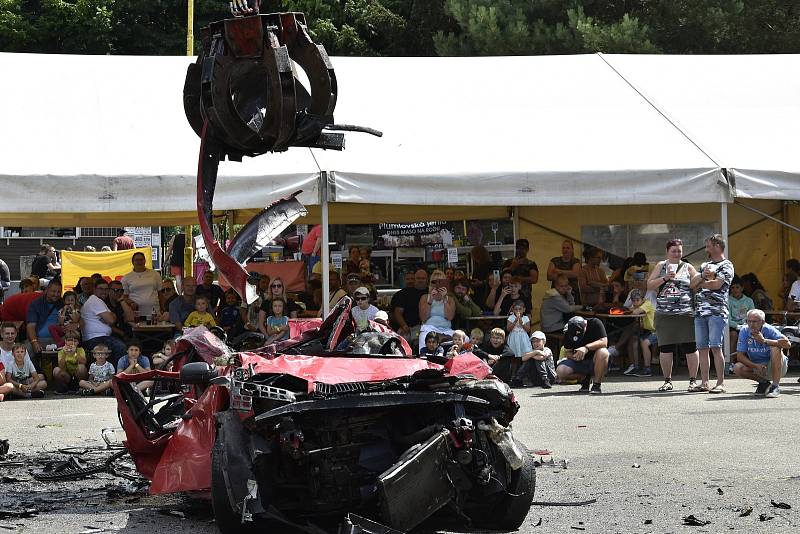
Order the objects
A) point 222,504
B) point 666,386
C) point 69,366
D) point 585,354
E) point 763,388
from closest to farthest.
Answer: point 222,504, point 763,388, point 666,386, point 585,354, point 69,366

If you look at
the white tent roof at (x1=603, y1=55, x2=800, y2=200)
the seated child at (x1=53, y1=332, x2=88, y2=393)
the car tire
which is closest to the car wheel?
the car tire

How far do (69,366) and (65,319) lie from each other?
93cm

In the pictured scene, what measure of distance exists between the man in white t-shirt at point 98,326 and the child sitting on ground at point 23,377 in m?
0.87

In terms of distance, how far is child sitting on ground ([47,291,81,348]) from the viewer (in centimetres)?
1592

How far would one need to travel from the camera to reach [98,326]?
1608 centimetres

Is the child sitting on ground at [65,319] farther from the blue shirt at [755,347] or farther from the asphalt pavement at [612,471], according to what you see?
the blue shirt at [755,347]

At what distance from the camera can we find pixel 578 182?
1566cm

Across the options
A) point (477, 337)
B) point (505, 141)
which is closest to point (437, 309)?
point (477, 337)

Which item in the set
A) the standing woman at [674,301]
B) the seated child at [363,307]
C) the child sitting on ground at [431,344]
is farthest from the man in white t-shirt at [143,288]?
the standing woman at [674,301]

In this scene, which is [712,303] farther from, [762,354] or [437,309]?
[437,309]

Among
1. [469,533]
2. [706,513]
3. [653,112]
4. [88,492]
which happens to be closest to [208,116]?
[88,492]

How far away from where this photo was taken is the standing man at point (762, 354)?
44.7 feet

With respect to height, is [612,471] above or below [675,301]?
below

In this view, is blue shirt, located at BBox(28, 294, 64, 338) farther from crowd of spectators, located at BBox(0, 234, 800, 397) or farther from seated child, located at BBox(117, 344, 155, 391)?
seated child, located at BBox(117, 344, 155, 391)
